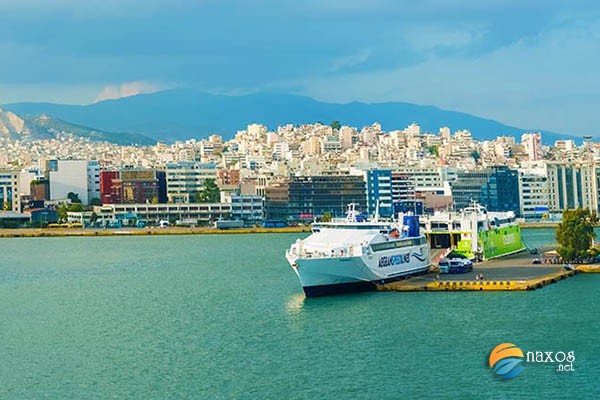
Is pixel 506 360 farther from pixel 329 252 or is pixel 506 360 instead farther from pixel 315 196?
pixel 315 196

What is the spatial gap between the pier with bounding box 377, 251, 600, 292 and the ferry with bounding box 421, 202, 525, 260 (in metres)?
0.70

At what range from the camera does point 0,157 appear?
15325cm

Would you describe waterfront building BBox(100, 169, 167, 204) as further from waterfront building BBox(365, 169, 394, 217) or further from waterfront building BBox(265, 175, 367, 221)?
waterfront building BBox(365, 169, 394, 217)

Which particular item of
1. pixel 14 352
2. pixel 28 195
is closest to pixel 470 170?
pixel 28 195

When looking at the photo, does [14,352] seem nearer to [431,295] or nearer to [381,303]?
[381,303]

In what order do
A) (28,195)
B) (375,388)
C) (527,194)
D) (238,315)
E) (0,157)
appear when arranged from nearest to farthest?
1. (375,388)
2. (238,315)
3. (527,194)
4. (28,195)
5. (0,157)

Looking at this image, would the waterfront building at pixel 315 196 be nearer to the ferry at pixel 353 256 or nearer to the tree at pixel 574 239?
the tree at pixel 574 239

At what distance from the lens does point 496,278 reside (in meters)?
28.2

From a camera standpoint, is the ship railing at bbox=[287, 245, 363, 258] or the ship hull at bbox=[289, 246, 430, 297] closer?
the ship hull at bbox=[289, 246, 430, 297]

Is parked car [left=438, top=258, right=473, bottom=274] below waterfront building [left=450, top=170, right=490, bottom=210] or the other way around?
below

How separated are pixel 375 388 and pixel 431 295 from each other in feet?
30.3

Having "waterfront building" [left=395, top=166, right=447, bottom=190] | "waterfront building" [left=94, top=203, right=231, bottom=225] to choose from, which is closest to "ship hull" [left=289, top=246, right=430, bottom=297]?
"waterfront building" [left=94, top=203, right=231, bottom=225]

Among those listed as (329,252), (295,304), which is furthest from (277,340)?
(329,252)

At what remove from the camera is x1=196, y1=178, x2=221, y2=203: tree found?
7956cm
